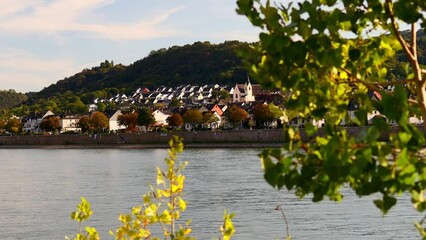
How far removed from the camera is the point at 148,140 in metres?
102

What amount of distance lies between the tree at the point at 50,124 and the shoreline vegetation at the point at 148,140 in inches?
289

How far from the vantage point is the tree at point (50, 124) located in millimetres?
129375

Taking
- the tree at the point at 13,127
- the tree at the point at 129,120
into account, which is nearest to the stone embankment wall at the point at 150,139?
the tree at the point at 13,127

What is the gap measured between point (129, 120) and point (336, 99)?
118 m

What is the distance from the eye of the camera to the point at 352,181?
3.76 meters

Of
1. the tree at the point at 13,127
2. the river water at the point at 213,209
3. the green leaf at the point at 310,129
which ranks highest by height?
the tree at the point at 13,127

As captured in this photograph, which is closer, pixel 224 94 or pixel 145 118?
pixel 145 118

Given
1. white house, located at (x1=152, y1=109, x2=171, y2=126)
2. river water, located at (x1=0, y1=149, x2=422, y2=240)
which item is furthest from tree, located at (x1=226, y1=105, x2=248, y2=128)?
river water, located at (x1=0, y1=149, x2=422, y2=240)

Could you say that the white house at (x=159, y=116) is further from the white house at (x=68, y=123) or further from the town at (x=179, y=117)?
the white house at (x=68, y=123)

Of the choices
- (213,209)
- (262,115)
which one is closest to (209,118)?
(262,115)

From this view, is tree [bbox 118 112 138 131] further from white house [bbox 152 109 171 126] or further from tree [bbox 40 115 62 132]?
tree [bbox 40 115 62 132]

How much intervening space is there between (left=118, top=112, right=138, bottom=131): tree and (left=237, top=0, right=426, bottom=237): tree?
384ft

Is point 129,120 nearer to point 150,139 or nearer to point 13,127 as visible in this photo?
point 150,139

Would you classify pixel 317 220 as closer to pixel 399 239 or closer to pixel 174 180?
pixel 399 239
